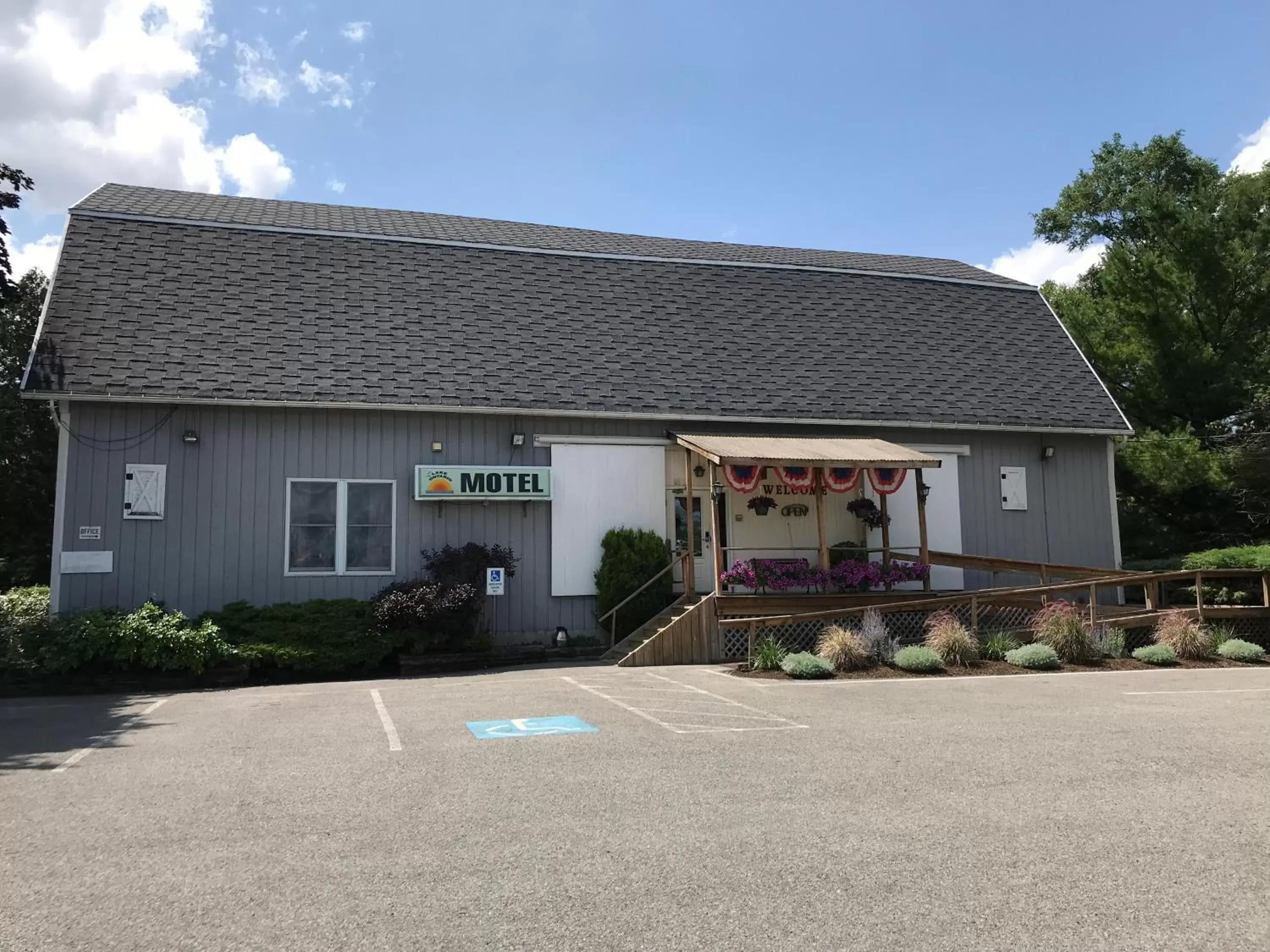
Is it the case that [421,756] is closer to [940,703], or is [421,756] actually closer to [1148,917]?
[1148,917]

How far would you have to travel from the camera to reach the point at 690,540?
621 inches

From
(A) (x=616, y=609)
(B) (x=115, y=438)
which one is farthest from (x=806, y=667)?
(B) (x=115, y=438)

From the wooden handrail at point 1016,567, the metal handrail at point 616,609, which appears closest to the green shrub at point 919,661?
the wooden handrail at point 1016,567

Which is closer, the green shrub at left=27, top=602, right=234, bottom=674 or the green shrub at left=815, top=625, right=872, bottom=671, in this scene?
the green shrub at left=27, top=602, right=234, bottom=674

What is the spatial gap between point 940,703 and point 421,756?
5795mm

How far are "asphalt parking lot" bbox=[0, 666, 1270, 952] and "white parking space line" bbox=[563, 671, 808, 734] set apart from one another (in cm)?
8

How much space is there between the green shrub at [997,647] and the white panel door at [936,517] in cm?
318

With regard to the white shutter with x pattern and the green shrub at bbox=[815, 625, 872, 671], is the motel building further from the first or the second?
the green shrub at bbox=[815, 625, 872, 671]

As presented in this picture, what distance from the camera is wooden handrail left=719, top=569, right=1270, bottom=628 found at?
1447cm

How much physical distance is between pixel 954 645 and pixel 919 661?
0.84 m

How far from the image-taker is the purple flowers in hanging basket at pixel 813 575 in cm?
1525

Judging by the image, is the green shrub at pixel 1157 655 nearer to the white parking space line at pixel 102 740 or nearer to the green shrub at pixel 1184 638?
the green shrub at pixel 1184 638

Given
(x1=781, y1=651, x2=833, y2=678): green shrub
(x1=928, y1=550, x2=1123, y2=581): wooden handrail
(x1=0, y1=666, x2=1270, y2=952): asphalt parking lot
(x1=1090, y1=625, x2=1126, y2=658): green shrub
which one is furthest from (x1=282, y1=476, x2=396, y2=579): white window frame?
(x1=1090, y1=625, x2=1126, y2=658): green shrub

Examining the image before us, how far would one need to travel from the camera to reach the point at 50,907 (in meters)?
4.34
